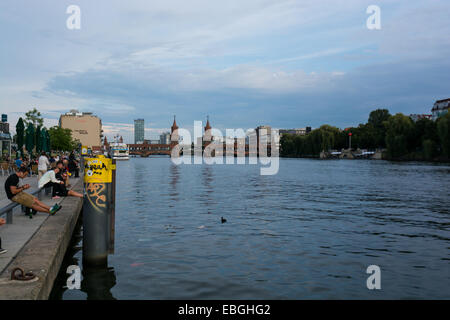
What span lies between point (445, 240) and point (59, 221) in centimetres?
1192

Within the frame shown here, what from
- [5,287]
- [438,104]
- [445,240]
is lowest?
[445,240]

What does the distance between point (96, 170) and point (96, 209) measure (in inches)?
34.1

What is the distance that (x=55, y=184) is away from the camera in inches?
679

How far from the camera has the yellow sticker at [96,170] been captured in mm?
9500

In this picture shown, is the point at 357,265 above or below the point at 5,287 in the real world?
below

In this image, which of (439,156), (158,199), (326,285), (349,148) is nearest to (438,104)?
(349,148)

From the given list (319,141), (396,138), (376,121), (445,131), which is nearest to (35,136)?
(445,131)

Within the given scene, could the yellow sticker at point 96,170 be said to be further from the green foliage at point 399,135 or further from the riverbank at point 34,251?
the green foliage at point 399,135

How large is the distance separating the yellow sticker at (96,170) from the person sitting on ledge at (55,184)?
7525mm
